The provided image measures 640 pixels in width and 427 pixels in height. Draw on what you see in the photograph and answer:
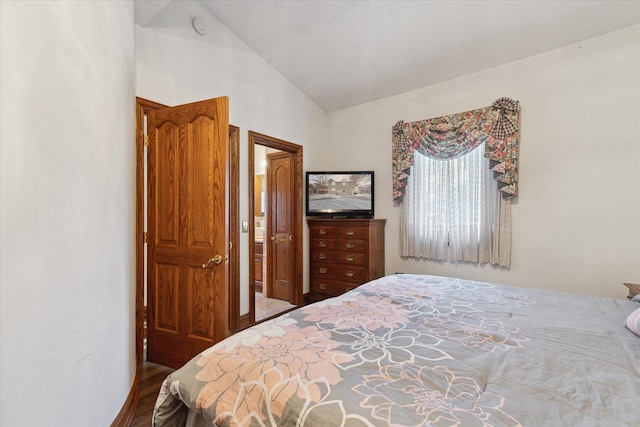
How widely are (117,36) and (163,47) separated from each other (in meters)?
0.95

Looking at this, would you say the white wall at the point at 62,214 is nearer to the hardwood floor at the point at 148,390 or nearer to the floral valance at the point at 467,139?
the hardwood floor at the point at 148,390

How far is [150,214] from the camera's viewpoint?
241cm

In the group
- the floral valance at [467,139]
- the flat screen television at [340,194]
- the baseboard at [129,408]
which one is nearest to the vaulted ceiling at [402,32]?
the floral valance at [467,139]

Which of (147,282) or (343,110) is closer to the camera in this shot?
(147,282)

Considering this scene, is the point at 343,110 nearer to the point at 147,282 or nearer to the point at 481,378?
the point at 147,282

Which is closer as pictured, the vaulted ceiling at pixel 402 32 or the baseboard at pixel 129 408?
the baseboard at pixel 129 408

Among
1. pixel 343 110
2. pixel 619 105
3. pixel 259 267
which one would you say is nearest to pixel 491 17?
pixel 619 105

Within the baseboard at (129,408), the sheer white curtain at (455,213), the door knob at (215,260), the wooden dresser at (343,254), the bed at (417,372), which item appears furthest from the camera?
the wooden dresser at (343,254)

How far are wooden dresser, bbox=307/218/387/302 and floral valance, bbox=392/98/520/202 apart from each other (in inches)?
25.6

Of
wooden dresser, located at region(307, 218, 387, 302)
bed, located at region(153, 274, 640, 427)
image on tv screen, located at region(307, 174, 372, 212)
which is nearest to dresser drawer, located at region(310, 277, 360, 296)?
wooden dresser, located at region(307, 218, 387, 302)

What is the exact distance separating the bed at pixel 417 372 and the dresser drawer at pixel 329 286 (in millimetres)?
2190

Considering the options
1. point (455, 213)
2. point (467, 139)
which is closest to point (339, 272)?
point (455, 213)

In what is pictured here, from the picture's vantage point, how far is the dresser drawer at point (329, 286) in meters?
3.63

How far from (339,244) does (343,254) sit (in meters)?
0.14
